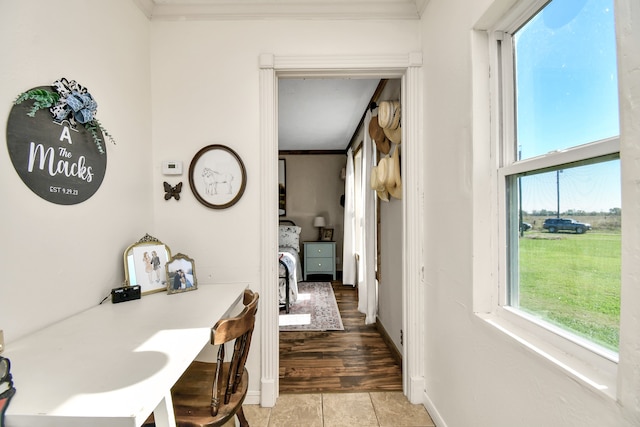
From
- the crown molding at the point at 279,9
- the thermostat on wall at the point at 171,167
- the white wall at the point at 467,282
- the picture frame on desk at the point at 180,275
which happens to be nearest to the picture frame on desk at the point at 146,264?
the picture frame on desk at the point at 180,275

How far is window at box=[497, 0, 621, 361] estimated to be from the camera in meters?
0.76

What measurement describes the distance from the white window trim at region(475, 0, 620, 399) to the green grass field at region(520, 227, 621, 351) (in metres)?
0.04

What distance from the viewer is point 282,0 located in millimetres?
1769

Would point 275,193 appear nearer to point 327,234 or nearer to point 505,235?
point 505,235

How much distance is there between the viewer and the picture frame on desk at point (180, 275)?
1.54 meters

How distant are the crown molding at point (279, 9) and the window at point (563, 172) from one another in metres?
0.88

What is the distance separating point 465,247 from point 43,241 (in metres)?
1.71

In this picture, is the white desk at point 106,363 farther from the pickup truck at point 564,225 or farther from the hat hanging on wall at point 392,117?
the hat hanging on wall at point 392,117

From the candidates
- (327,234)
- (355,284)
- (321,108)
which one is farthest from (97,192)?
(327,234)

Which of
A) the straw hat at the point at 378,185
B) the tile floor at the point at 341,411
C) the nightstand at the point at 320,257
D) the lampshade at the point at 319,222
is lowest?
the tile floor at the point at 341,411

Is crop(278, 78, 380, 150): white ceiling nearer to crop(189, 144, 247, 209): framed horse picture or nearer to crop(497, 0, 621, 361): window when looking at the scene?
crop(189, 144, 247, 209): framed horse picture

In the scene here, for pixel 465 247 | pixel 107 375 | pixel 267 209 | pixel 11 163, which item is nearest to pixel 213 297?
pixel 267 209

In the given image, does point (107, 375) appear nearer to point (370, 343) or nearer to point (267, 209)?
point (267, 209)

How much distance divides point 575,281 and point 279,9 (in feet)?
6.58
